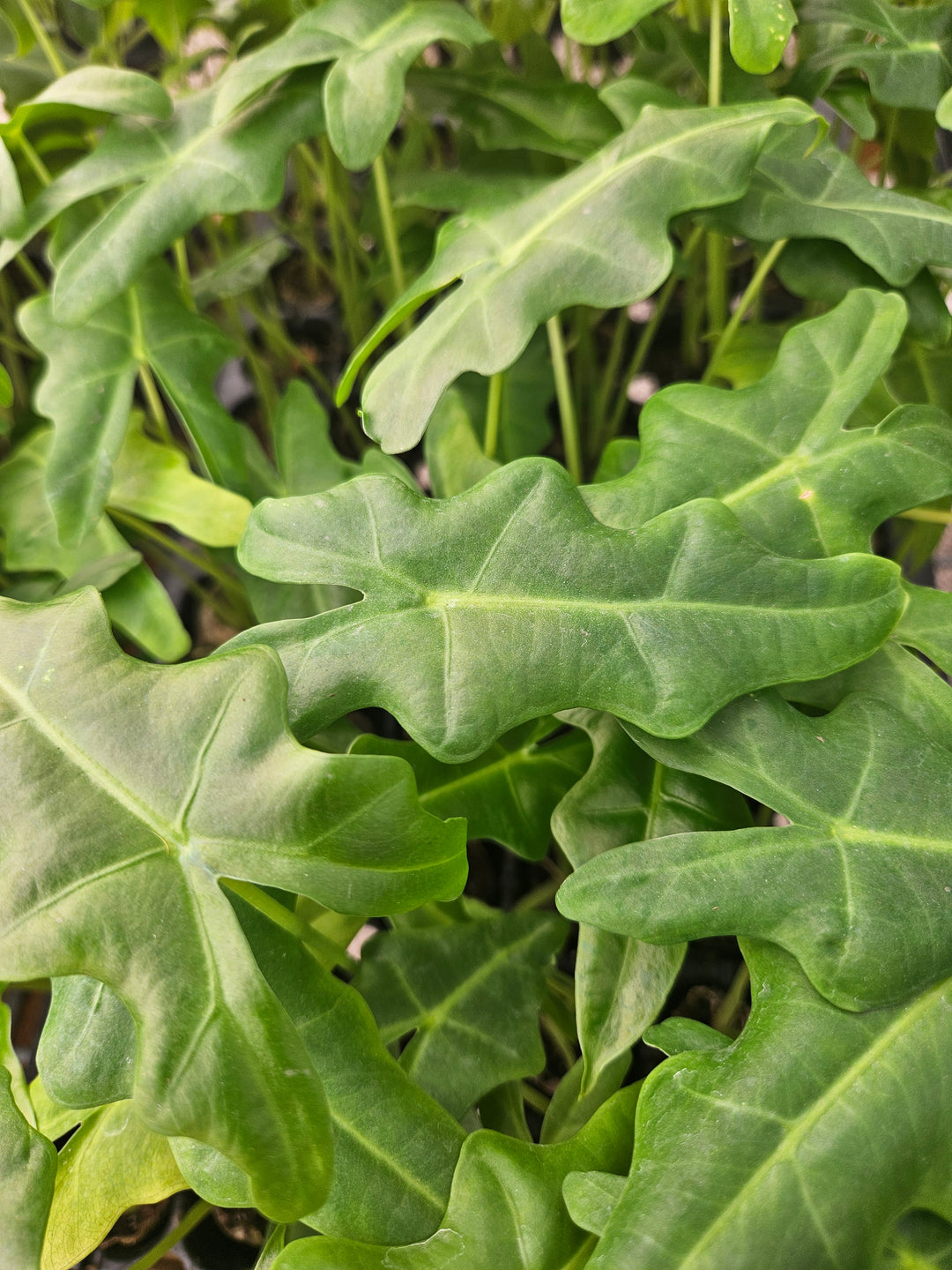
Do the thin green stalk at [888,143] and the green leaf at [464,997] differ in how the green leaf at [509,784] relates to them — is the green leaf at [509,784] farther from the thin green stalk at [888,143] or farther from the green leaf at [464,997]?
the thin green stalk at [888,143]

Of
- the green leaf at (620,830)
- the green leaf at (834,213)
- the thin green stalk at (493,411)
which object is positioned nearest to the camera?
the green leaf at (620,830)

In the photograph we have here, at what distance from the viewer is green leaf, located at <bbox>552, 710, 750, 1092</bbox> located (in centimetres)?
50

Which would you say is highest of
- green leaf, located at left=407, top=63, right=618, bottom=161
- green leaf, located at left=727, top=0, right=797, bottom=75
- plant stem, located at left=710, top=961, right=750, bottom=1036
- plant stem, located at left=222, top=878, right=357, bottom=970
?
green leaf, located at left=727, top=0, right=797, bottom=75

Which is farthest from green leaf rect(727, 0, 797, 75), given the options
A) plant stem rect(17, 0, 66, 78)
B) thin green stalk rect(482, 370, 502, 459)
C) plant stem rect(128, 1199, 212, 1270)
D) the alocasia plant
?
plant stem rect(128, 1199, 212, 1270)

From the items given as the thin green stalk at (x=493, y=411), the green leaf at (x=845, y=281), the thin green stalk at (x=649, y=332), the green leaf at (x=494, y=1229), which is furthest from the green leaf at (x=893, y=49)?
the green leaf at (x=494, y=1229)

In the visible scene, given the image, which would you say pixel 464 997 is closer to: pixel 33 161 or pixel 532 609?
pixel 532 609

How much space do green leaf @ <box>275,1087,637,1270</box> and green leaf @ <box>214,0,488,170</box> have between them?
0.60 m

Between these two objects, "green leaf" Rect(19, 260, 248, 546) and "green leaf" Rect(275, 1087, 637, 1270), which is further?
"green leaf" Rect(19, 260, 248, 546)

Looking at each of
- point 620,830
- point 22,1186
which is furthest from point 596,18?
point 22,1186

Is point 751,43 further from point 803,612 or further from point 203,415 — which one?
point 203,415

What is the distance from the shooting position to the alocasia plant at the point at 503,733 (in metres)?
0.42

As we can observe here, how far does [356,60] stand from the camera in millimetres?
645

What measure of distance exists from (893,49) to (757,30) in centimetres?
23

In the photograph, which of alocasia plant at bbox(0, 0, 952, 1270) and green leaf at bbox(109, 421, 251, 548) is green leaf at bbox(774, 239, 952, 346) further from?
green leaf at bbox(109, 421, 251, 548)
